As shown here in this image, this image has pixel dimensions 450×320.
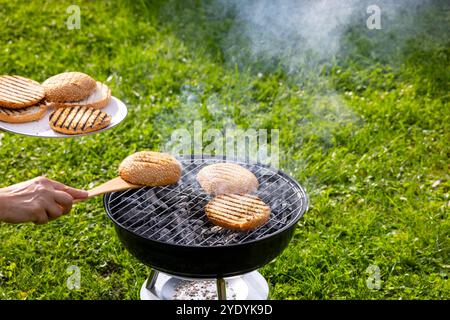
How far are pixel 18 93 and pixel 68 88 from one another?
0.94ft

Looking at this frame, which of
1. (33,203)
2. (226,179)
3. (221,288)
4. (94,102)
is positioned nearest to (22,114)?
(94,102)

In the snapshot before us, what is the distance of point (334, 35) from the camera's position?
664cm

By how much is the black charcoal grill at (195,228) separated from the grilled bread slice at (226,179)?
0.26ft

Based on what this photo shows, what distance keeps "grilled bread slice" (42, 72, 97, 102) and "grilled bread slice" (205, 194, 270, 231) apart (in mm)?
1090

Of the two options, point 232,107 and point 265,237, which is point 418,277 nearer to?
point 265,237

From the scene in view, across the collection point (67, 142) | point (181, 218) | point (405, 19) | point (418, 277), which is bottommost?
point (418, 277)

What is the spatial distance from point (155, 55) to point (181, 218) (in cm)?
371

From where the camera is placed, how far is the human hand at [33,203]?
2865mm

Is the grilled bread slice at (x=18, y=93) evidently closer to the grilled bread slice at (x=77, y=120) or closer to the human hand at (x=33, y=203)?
the grilled bread slice at (x=77, y=120)

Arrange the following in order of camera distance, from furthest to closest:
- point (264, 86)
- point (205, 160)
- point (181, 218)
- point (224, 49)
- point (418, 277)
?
point (224, 49), point (264, 86), point (418, 277), point (205, 160), point (181, 218)

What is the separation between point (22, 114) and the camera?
331 cm

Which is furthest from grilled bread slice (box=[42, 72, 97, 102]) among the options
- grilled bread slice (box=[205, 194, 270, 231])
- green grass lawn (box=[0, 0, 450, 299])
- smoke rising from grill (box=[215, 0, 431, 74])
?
smoke rising from grill (box=[215, 0, 431, 74])

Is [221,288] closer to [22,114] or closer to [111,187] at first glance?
[111,187]

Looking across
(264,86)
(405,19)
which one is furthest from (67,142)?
(405,19)
